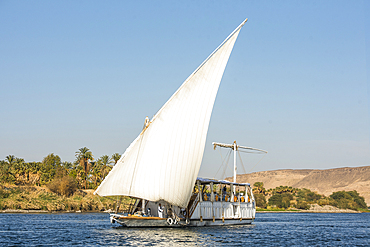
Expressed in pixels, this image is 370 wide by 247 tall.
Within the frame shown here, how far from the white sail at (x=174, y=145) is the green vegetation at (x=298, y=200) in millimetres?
109739

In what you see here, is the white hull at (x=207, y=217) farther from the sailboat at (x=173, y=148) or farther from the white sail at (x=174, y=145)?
the white sail at (x=174, y=145)

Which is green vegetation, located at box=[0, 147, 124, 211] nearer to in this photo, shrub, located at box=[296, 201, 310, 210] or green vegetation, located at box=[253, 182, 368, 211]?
green vegetation, located at box=[253, 182, 368, 211]

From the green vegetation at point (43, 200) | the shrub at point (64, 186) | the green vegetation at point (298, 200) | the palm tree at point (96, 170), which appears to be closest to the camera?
the green vegetation at point (43, 200)

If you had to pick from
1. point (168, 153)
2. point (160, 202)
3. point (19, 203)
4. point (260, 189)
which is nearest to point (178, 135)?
point (168, 153)

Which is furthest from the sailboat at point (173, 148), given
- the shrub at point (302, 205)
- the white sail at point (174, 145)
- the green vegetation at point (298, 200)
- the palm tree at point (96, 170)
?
the shrub at point (302, 205)

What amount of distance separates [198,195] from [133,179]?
8.33 m

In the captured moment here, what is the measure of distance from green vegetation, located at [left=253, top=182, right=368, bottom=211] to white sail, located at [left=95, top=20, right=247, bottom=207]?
110 meters

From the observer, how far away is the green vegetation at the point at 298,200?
474ft

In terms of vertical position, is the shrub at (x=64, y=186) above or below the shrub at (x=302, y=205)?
above

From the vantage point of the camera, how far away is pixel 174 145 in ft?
114

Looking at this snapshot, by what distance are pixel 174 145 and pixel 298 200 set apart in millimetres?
129259

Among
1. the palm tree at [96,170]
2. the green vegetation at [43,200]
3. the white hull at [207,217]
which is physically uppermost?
the palm tree at [96,170]

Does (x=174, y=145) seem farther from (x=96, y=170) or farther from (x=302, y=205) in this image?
(x=302, y=205)

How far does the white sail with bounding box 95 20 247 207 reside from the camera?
34.9 m
